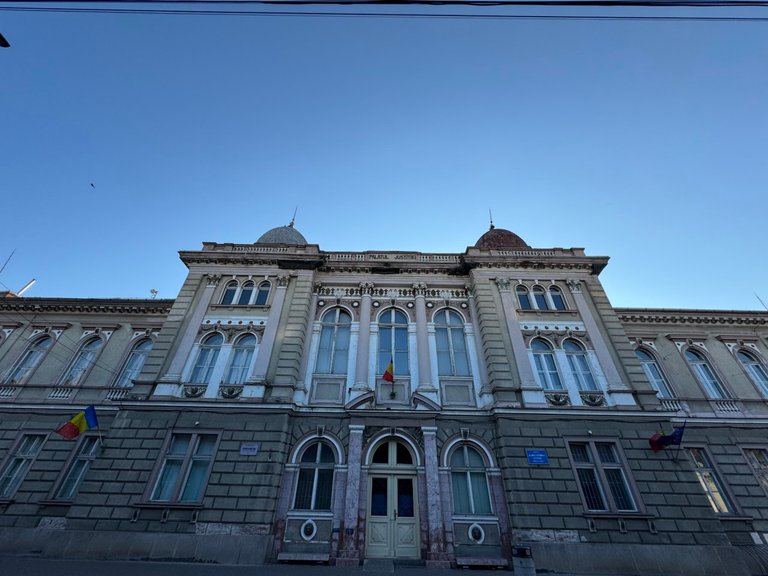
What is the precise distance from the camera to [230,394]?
47.8 ft

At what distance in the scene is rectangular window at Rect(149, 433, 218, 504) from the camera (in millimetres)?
12594

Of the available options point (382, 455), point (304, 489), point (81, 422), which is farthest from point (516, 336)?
point (81, 422)

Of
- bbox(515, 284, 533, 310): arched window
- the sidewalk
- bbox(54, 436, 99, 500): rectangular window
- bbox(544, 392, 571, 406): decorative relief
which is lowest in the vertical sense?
the sidewalk

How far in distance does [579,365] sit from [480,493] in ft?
23.0

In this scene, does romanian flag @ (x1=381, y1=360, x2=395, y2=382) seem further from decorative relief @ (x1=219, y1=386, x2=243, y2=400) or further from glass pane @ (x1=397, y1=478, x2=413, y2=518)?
decorative relief @ (x1=219, y1=386, x2=243, y2=400)

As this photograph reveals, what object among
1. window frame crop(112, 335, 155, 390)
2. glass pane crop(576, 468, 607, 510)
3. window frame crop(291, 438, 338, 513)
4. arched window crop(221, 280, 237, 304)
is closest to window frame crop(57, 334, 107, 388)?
window frame crop(112, 335, 155, 390)

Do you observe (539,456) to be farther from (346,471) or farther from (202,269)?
(202,269)

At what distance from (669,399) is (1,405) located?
1232 inches

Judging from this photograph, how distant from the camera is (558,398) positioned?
1452 centimetres

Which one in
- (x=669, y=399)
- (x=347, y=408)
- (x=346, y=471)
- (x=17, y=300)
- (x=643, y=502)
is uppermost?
(x=17, y=300)

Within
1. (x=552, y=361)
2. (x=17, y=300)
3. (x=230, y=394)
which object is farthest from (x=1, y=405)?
(x=552, y=361)

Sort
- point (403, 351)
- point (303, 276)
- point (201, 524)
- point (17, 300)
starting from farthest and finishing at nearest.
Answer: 1. point (17, 300)
2. point (303, 276)
3. point (403, 351)
4. point (201, 524)

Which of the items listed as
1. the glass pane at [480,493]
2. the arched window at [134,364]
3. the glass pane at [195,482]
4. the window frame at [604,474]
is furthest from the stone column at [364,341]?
the arched window at [134,364]

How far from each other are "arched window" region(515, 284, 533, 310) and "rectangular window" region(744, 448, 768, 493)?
37.2 feet
